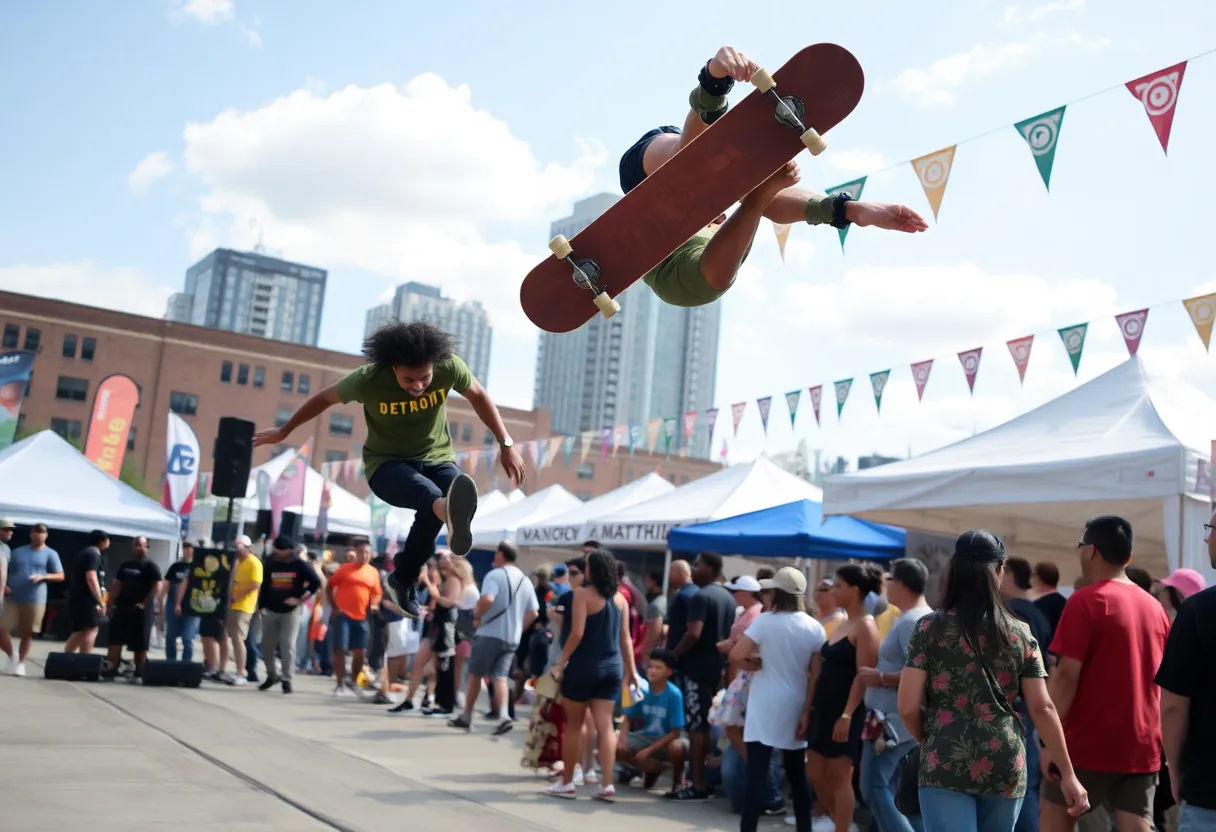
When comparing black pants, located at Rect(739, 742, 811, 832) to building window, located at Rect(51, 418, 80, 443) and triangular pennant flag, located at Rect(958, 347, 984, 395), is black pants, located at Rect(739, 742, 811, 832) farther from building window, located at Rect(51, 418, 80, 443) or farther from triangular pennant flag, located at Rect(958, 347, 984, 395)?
building window, located at Rect(51, 418, 80, 443)

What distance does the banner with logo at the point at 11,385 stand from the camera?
16078 mm

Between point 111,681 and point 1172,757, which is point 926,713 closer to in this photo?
point 1172,757

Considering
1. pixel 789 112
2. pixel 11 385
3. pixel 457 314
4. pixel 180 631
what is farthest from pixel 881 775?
pixel 457 314

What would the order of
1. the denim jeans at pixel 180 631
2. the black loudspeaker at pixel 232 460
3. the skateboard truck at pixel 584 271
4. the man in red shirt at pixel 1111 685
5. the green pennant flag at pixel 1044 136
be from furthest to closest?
the denim jeans at pixel 180 631 < the black loudspeaker at pixel 232 460 < the green pennant flag at pixel 1044 136 < the man in red shirt at pixel 1111 685 < the skateboard truck at pixel 584 271

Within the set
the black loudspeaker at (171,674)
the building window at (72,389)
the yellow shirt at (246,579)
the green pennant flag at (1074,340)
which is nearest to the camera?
the green pennant flag at (1074,340)

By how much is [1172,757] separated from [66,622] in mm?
18494

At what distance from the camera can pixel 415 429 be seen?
4.54 metres

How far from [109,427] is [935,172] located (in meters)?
17.1

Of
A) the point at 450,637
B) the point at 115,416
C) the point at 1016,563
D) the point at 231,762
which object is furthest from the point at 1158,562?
the point at 115,416

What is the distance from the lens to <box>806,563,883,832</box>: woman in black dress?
5.72m

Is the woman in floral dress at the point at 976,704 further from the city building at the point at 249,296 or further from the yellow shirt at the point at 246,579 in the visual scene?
the city building at the point at 249,296

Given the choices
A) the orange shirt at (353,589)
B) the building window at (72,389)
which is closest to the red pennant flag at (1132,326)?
the orange shirt at (353,589)

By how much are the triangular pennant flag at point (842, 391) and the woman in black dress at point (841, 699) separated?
7595 mm

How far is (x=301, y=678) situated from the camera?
47.8ft
